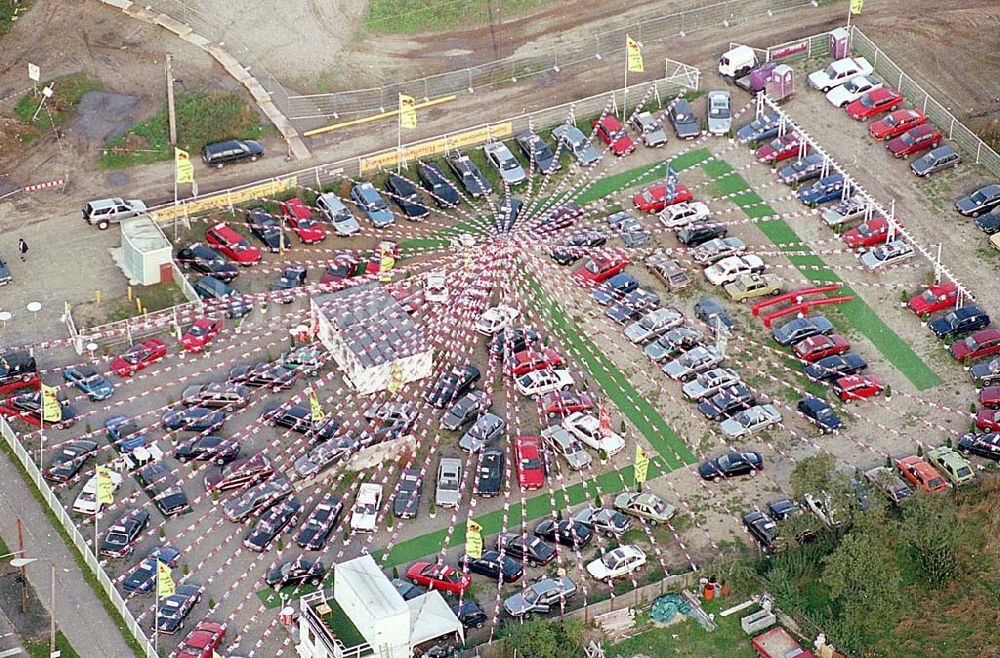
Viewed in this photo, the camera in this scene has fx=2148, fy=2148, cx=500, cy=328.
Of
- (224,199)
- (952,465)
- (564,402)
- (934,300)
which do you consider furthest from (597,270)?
(952,465)

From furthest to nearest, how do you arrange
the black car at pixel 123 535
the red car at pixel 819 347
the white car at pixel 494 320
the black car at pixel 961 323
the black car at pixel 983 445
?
the white car at pixel 494 320, the black car at pixel 961 323, the red car at pixel 819 347, the black car at pixel 983 445, the black car at pixel 123 535

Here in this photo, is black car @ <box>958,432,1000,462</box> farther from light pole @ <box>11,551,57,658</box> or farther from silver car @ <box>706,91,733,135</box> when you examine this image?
light pole @ <box>11,551,57,658</box>

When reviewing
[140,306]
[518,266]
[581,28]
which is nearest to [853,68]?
[581,28]

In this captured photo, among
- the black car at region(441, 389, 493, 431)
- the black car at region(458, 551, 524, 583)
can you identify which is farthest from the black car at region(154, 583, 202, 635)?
the black car at region(441, 389, 493, 431)

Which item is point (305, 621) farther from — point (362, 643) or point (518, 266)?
point (518, 266)

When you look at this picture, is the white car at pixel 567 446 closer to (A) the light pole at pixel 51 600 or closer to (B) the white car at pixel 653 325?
(B) the white car at pixel 653 325

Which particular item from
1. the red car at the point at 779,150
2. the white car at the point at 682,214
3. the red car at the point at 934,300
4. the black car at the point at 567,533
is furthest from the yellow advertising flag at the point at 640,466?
the red car at the point at 779,150
